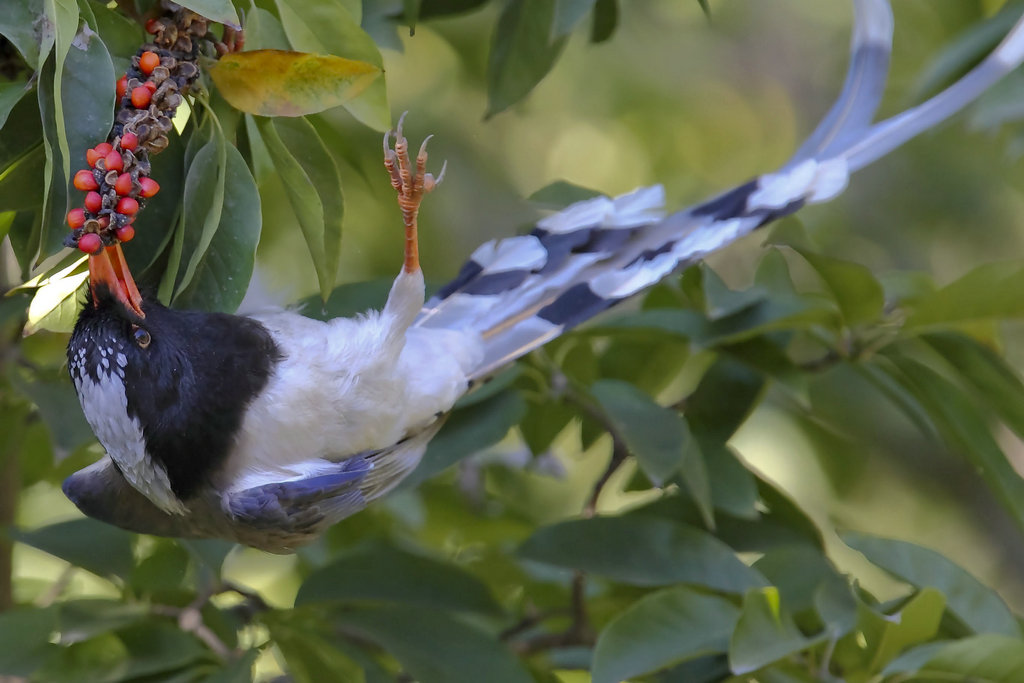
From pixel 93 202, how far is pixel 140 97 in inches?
5.3

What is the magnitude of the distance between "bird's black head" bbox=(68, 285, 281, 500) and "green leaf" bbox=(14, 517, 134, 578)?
34 cm

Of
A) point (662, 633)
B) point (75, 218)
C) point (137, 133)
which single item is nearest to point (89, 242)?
point (75, 218)

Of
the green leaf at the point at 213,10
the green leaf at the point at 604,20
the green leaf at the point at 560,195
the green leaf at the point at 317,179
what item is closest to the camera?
the green leaf at the point at 213,10

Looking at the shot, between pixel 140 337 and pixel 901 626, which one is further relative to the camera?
pixel 901 626

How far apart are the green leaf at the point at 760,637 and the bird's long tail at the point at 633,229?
20.6 inches

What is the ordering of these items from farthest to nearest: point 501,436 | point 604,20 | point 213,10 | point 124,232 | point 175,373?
point 604,20 → point 501,436 → point 175,373 → point 124,232 → point 213,10

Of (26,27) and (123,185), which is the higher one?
(26,27)

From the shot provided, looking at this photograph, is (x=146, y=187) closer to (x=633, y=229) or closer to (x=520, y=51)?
(x=520, y=51)

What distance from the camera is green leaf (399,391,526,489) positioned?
162 cm

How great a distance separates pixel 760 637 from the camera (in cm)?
140

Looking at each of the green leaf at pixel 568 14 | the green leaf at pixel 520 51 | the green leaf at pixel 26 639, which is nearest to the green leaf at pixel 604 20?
the green leaf at pixel 520 51

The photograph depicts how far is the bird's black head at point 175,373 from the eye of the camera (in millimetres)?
1331

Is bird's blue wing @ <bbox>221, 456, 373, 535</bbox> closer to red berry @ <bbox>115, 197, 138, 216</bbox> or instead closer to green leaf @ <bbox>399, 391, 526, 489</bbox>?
green leaf @ <bbox>399, 391, 526, 489</bbox>

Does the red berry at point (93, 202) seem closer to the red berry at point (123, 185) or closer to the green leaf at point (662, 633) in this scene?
the red berry at point (123, 185)
